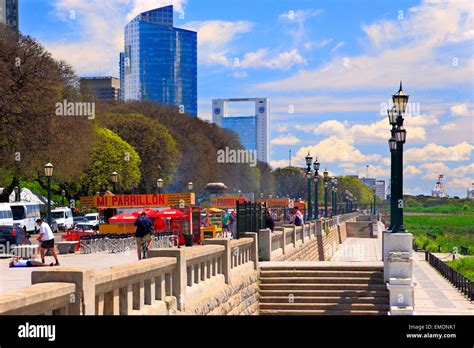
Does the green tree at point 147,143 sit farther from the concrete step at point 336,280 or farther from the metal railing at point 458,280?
the concrete step at point 336,280

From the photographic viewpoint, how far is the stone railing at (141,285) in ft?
30.3

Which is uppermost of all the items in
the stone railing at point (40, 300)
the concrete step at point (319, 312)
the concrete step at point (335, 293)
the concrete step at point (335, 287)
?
the stone railing at point (40, 300)

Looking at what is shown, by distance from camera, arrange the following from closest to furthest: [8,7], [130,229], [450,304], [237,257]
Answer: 1. [237,257]
2. [450,304]
3. [130,229]
4. [8,7]

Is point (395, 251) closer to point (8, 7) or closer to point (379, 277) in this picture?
point (379, 277)

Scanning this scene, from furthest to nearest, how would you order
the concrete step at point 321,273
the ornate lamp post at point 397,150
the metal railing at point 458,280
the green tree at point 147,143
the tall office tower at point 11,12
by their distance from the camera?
the tall office tower at point 11,12 < the green tree at point 147,143 < the metal railing at point 458,280 < the concrete step at point 321,273 < the ornate lamp post at point 397,150

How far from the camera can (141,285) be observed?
497 inches

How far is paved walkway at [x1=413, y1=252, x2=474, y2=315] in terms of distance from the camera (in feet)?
83.4

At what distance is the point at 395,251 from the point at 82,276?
47.5 ft

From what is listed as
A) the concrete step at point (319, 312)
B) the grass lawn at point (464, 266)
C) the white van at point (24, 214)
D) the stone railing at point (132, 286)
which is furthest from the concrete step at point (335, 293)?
the white van at point (24, 214)

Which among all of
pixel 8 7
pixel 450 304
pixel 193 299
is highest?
pixel 8 7

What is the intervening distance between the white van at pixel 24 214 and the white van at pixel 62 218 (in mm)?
2887

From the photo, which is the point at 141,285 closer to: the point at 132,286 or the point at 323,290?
the point at 132,286

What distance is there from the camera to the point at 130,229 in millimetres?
46281
